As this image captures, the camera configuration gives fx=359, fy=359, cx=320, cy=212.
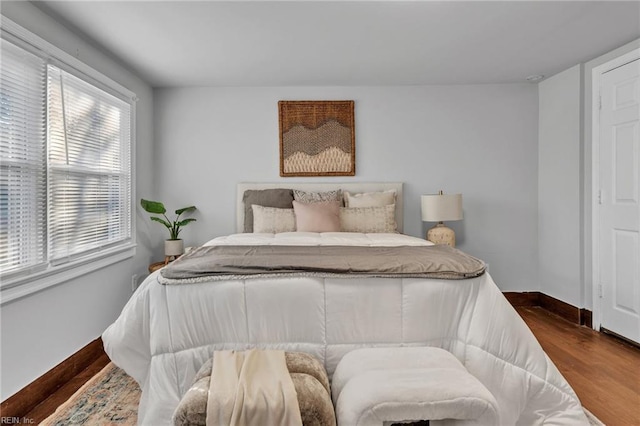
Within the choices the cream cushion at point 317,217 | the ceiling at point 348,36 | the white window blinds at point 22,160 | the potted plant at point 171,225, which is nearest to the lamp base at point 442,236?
the cream cushion at point 317,217

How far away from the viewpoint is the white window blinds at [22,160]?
1.95 m

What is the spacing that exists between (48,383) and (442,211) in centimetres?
328

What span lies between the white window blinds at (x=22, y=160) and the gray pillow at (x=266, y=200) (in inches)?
65.3

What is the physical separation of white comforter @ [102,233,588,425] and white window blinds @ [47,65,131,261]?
108 cm

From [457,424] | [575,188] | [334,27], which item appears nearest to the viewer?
[457,424]

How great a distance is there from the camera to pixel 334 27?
8.27ft

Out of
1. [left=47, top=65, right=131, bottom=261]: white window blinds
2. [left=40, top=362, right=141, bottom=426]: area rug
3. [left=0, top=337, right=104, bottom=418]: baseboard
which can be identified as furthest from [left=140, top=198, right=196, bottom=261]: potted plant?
[left=40, top=362, right=141, bottom=426]: area rug

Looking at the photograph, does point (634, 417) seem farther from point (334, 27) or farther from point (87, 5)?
point (87, 5)

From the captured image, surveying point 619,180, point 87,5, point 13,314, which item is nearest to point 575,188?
point 619,180

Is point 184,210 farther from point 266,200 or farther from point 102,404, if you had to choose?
point 102,404

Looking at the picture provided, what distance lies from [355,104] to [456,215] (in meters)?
1.58

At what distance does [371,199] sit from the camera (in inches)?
140

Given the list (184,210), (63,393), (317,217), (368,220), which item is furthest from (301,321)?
(184,210)

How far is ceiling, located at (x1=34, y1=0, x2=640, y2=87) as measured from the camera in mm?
2273
